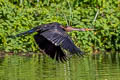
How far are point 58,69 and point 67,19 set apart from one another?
15.8ft

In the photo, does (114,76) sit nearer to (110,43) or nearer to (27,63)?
(27,63)

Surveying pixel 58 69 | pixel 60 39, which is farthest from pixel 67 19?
pixel 60 39

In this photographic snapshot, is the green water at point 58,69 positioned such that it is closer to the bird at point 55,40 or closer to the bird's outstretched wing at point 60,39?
the bird at point 55,40

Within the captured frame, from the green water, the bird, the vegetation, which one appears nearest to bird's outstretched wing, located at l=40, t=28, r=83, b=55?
the bird

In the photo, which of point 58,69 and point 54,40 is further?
point 58,69

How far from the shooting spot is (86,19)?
51.5 feet

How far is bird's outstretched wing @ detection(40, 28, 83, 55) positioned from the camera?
9.49 metres

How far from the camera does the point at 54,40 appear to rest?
9680 mm

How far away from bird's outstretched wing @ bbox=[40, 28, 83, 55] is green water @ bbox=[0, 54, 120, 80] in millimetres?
600

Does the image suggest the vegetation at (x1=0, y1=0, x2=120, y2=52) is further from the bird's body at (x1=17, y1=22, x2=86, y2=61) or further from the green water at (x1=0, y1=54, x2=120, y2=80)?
the bird's body at (x1=17, y1=22, x2=86, y2=61)

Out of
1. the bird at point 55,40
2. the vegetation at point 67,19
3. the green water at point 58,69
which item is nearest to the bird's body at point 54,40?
the bird at point 55,40

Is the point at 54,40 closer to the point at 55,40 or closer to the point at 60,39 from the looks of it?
the point at 55,40

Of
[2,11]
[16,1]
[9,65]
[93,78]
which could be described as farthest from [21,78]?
[16,1]

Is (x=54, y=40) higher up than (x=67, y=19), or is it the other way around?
(x=54, y=40)
